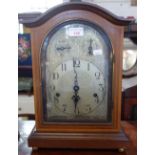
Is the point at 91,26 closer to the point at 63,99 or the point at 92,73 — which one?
the point at 92,73

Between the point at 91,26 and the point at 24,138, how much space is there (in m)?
0.47

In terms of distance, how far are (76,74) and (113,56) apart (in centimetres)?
13

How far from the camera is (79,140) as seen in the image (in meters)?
0.70

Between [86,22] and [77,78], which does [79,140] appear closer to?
[77,78]

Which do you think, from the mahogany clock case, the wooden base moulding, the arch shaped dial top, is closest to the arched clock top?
the mahogany clock case

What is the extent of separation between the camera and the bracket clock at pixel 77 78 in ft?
2.26

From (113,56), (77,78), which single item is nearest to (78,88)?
(77,78)

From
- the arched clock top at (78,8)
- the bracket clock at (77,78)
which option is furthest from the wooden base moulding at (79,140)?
the arched clock top at (78,8)

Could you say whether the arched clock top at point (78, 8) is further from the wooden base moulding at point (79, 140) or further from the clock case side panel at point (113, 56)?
the wooden base moulding at point (79, 140)

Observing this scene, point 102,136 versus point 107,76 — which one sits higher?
point 107,76
